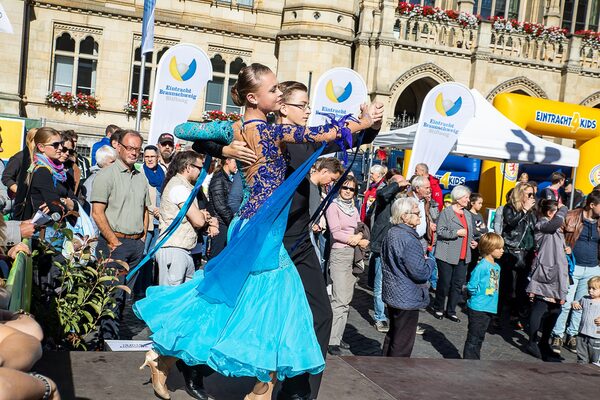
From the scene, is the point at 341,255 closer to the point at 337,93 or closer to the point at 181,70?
the point at 337,93

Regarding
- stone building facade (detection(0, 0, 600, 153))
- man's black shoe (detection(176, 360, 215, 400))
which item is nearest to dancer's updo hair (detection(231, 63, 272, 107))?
man's black shoe (detection(176, 360, 215, 400))

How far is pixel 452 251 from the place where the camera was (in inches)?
372

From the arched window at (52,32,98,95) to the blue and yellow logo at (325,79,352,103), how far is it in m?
13.6

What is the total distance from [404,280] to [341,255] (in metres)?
1.17

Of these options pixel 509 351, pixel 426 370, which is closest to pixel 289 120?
pixel 426 370

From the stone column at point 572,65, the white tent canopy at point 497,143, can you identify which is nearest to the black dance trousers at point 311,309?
the white tent canopy at point 497,143

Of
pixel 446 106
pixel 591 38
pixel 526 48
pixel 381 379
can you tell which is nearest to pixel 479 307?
pixel 381 379

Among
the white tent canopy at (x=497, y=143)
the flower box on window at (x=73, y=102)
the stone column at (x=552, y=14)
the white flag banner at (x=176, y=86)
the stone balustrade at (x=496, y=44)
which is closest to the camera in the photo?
the white flag banner at (x=176, y=86)

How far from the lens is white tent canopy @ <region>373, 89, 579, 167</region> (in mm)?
13125

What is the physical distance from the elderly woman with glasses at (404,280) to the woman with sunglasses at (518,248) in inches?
148

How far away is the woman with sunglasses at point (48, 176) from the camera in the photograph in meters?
6.17

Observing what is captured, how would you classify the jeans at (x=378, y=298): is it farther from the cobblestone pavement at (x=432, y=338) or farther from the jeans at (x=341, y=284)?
the jeans at (x=341, y=284)

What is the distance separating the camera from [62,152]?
22.0 ft

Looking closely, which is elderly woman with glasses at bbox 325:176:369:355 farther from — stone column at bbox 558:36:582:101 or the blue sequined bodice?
stone column at bbox 558:36:582:101
